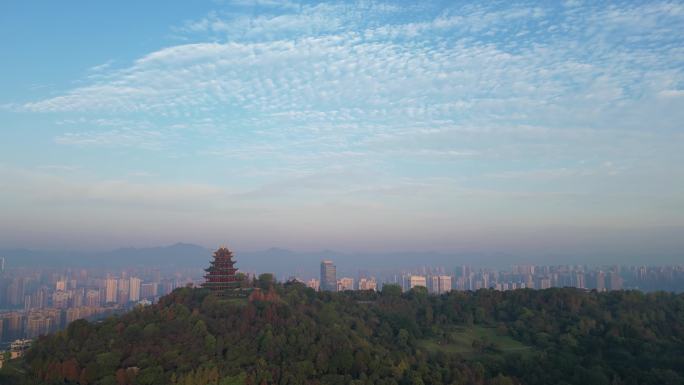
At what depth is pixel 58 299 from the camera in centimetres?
8000

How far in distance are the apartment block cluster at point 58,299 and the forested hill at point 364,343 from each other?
19.6 metres

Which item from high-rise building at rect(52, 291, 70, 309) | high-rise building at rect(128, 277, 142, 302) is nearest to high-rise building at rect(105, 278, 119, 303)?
high-rise building at rect(128, 277, 142, 302)

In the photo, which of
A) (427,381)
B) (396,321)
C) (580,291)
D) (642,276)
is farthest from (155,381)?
(642,276)

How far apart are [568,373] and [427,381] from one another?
7502 mm

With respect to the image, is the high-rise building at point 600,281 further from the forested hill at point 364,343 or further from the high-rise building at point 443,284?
the forested hill at point 364,343

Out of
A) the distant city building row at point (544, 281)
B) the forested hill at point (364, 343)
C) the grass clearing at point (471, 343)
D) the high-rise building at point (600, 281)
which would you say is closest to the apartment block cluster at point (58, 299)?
the forested hill at point (364, 343)

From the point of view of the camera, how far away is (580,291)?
1533 inches

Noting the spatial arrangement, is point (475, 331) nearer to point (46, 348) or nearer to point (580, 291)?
point (580, 291)

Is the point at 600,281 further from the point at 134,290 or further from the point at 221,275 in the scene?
the point at 134,290

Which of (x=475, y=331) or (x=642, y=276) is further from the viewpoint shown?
(x=642, y=276)

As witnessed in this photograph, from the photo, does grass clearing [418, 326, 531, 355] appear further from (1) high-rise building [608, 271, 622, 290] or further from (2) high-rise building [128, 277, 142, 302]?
(2) high-rise building [128, 277, 142, 302]

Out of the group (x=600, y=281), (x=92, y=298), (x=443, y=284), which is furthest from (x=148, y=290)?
(x=600, y=281)

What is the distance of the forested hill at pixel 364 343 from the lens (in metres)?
23.5

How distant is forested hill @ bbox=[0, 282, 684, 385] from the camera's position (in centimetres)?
2355
